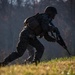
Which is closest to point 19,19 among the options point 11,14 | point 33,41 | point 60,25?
point 11,14

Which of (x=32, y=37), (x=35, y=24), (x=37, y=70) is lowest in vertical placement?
(x=37, y=70)

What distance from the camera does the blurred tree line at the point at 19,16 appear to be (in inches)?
1694

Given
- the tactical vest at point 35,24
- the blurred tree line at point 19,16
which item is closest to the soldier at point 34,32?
the tactical vest at point 35,24

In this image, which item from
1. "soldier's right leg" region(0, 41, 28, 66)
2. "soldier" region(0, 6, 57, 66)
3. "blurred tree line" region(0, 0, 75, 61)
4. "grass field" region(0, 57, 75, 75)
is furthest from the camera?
"blurred tree line" region(0, 0, 75, 61)

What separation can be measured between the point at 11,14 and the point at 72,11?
28.0 ft

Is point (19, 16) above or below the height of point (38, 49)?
above

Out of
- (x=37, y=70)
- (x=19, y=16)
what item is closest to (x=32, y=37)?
(x=37, y=70)

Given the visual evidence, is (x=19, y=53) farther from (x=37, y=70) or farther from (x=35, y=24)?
(x=37, y=70)

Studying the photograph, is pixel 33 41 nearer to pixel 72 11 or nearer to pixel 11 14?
pixel 72 11

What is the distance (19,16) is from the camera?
150ft

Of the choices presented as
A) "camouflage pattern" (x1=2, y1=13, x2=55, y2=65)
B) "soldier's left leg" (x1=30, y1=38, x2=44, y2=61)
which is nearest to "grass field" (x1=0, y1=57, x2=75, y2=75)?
"soldier's left leg" (x1=30, y1=38, x2=44, y2=61)

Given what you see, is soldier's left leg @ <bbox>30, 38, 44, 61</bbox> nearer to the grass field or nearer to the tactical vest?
the tactical vest

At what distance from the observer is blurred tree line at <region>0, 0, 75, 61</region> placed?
43.0 m

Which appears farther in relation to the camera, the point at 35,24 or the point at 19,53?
the point at 19,53
